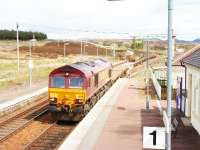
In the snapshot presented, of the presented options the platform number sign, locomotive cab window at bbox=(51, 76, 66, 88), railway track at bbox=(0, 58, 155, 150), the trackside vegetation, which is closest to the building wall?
railway track at bbox=(0, 58, 155, 150)

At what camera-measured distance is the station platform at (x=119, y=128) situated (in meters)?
16.7

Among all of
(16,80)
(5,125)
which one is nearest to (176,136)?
(5,125)

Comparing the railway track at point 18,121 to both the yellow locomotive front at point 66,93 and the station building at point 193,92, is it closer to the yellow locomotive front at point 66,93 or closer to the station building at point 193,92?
the yellow locomotive front at point 66,93

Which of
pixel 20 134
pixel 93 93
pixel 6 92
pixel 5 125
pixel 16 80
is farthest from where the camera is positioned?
pixel 16 80

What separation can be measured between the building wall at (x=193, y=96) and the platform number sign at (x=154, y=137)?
28.3ft

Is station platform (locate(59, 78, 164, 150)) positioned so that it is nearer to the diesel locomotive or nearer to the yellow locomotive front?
the diesel locomotive

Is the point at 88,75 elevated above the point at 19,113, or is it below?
above

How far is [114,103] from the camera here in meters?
29.0

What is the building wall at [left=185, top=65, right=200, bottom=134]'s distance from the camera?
1867cm

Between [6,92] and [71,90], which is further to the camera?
[6,92]

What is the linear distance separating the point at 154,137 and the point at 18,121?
49.8 feet

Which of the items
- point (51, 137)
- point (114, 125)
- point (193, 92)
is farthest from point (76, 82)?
point (193, 92)

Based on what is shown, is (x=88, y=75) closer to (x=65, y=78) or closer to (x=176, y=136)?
(x=65, y=78)

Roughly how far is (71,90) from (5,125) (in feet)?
12.1
